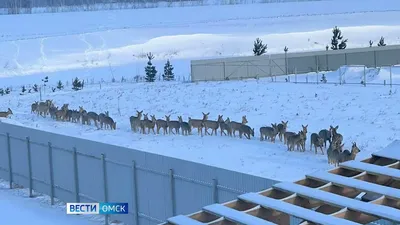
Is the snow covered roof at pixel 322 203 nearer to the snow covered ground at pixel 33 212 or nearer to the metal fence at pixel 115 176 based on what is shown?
the metal fence at pixel 115 176

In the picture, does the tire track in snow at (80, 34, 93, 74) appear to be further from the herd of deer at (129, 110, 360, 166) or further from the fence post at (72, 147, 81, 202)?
the fence post at (72, 147, 81, 202)

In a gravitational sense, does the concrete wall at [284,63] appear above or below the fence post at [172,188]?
above

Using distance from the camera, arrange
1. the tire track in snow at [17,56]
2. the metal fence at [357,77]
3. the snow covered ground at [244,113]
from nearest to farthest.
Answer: the snow covered ground at [244,113]
the metal fence at [357,77]
the tire track in snow at [17,56]

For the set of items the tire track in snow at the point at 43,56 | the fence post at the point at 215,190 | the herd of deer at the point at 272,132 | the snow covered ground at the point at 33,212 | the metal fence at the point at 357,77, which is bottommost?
the snow covered ground at the point at 33,212

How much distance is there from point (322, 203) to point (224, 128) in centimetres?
1976

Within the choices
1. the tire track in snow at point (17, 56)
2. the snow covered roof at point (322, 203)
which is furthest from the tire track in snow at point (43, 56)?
the snow covered roof at point (322, 203)

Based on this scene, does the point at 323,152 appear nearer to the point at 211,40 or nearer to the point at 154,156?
the point at 154,156

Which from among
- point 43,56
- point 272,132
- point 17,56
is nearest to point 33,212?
point 272,132

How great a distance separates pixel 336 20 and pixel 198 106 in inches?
2988

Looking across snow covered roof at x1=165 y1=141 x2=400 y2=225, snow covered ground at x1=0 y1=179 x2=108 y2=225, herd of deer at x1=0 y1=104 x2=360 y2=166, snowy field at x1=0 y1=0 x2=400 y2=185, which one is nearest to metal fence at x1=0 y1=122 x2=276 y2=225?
snow covered ground at x1=0 y1=179 x2=108 y2=225

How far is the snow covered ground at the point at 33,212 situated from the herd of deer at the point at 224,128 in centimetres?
704

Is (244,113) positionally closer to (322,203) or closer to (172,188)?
(172,188)

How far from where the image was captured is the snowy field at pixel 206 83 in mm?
25281

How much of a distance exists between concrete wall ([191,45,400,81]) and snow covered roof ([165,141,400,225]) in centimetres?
4211
